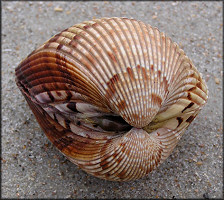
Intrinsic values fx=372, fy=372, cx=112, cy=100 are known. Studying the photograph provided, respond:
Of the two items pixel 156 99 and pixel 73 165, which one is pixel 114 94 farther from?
pixel 73 165

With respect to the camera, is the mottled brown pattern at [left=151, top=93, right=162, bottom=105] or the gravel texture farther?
the gravel texture

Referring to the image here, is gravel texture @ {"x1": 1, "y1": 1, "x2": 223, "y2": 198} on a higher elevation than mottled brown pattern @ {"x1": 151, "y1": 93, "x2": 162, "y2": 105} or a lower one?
lower

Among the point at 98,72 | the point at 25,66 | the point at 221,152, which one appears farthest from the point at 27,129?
the point at 221,152

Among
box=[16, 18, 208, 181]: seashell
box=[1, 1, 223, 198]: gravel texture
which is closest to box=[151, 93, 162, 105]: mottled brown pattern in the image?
box=[16, 18, 208, 181]: seashell

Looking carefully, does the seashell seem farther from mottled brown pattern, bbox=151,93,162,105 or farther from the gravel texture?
the gravel texture

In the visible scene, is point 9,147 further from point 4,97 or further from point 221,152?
→ point 221,152

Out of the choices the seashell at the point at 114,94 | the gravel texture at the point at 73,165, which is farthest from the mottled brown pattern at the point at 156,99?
the gravel texture at the point at 73,165
